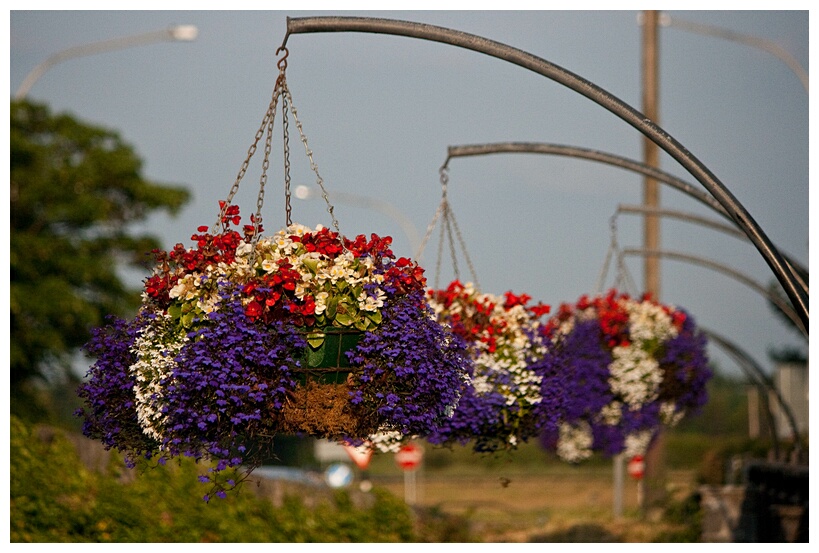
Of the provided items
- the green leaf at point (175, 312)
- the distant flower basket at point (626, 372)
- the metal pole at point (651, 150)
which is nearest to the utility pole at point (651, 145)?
the metal pole at point (651, 150)

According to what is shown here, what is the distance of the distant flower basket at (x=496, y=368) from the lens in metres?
6.27

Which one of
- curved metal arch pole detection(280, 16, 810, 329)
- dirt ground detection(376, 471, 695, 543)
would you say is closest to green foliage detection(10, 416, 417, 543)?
dirt ground detection(376, 471, 695, 543)

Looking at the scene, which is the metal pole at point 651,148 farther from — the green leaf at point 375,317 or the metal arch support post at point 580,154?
the green leaf at point 375,317

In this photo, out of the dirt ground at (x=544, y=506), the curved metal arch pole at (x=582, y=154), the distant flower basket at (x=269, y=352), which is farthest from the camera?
the dirt ground at (x=544, y=506)

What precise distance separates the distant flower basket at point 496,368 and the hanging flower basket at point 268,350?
125 centimetres

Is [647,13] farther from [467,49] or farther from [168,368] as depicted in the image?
[168,368]

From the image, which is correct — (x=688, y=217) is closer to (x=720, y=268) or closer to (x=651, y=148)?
(x=720, y=268)

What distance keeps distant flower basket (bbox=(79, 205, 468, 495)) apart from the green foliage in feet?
16.8

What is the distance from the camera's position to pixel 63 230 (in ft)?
63.5

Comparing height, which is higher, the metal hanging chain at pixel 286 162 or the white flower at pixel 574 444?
the metal hanging chain at pixel 286 162

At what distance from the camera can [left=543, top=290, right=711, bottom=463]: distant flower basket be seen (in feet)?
26.9

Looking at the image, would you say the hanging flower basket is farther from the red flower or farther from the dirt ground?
the dirt ground

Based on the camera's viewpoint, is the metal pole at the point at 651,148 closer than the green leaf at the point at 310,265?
No
